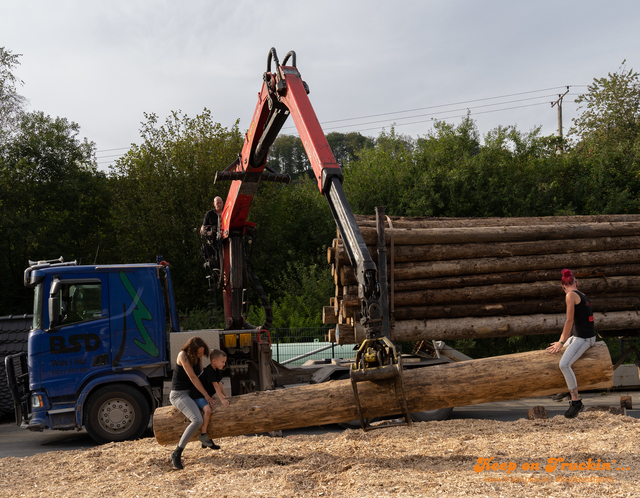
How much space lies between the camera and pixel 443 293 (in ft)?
29.0

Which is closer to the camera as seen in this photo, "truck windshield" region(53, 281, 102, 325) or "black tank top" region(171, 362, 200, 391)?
"black tank top" region(171, 362, 200, 391)

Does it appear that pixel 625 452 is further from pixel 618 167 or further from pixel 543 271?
pixel 618 167

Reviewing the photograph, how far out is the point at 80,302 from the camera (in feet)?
28.2

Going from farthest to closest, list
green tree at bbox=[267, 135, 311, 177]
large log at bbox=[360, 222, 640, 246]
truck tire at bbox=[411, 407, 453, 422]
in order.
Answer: green tree at bbox=[267, 135, 311, 177] < truck tire at bbox=[411, 407, 453, 422] < large log at bbox=[360, 222, 640, 246]

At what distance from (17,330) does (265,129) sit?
25.1ft

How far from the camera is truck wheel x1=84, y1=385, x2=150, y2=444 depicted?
27.6ft

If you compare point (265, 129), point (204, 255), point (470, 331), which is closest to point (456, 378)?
point (470, 331)

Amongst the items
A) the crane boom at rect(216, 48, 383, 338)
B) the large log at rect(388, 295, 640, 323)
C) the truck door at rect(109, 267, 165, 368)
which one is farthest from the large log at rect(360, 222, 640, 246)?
the truck door at rect(109, 267, 165, 368)

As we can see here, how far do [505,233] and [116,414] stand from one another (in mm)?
6846

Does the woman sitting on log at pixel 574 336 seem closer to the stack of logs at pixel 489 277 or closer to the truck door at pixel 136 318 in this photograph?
the stack of logs at pixel 489 277

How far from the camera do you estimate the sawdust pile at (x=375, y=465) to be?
16.8ft

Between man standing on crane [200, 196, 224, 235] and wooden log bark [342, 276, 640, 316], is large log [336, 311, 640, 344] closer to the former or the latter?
wooden log bark [342, 276, 640, 316]

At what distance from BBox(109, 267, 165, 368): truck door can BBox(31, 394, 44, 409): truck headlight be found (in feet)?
3.74

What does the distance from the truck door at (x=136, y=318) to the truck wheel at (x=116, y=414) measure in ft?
1.45
